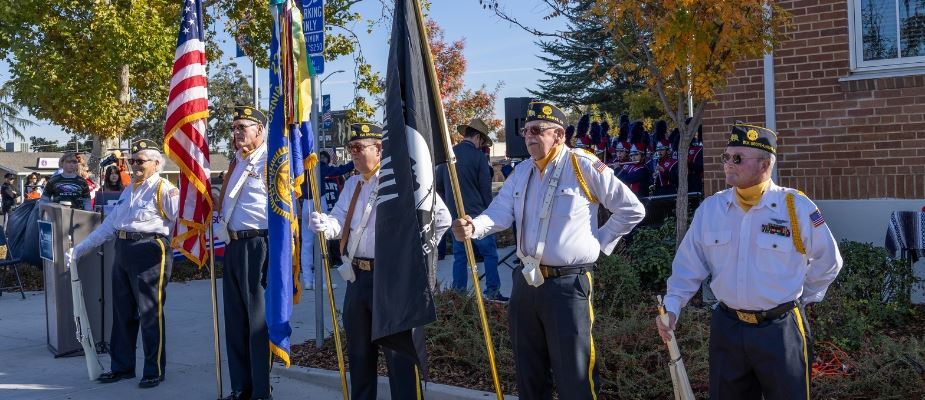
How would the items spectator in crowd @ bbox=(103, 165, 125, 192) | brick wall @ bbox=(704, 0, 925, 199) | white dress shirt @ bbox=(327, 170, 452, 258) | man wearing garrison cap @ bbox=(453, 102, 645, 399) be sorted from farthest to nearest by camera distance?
spectator in crowd @ bbox=(103, 165, 125, 192), brick wall @ bbox=(704, 0, 925, 199), white dress shirt @ bbox=(327, 170, 452, 258), man wearing garrison cap @ bbox=(453, 102, 645, 399)

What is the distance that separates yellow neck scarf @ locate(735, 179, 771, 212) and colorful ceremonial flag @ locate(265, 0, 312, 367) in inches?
129

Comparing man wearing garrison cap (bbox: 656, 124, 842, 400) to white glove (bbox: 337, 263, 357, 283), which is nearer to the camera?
man wearing garrison cap (bbox: 656, 124, 842, 400)

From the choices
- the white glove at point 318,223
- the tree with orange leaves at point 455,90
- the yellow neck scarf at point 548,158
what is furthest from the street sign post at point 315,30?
the tree with orange leaves at point 455,90

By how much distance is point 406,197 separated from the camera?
490cm

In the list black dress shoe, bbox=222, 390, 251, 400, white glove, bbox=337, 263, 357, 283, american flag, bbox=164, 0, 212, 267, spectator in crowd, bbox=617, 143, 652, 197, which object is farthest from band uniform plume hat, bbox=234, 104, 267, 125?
spectator in crowd, bbox=617, 143, 652, 197

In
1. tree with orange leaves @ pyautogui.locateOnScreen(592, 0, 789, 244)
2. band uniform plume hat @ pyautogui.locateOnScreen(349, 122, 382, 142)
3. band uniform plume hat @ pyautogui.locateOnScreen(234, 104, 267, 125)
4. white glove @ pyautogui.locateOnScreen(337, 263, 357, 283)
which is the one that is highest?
tree with orange leaves @ pyautogui.locateOnScreen(592, 0, 789, 244)

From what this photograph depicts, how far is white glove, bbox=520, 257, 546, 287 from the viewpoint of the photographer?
16.0 feet

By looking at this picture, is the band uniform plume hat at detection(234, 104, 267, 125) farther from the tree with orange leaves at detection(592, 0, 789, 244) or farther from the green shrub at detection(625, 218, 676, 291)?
the green shrub at detection(625, 218, 676, 291)

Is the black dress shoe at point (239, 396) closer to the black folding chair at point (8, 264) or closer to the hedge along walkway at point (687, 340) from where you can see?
the hedge along walkway at point (687, 340)

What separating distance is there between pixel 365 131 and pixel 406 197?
3.45ft

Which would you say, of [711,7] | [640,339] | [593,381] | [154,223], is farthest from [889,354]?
[154,223]

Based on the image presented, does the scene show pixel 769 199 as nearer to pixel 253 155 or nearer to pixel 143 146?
pixel 253 155

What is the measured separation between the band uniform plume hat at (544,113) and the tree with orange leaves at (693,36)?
2600mm

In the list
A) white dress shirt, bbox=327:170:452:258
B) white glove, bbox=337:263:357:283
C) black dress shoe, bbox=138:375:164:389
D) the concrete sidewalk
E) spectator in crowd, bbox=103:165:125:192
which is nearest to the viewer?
white dress shirt, bbox=327:170:452:258
